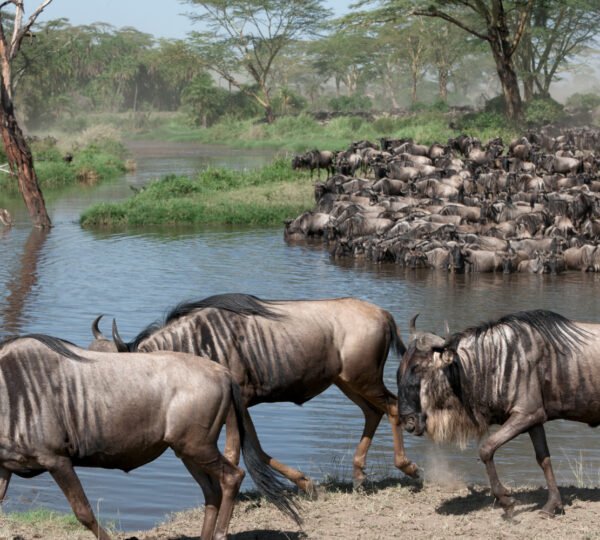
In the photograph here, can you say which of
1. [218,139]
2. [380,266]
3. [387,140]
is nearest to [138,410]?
[380,266]

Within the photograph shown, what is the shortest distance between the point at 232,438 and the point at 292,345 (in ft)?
4.28

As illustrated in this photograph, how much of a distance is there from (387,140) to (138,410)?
95.2ft

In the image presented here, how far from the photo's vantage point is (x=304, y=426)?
31.3 ft

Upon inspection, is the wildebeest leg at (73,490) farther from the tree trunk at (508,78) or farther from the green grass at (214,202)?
the tree trunk at (508,78)

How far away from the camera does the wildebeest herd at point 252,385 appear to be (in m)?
5.40

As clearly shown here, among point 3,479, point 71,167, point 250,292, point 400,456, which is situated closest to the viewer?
point 3,479

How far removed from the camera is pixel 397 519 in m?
6.34

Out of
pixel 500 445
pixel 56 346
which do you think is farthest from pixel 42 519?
pixel 500 445

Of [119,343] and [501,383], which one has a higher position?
[119,343]

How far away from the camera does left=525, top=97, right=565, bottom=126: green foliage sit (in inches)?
1903

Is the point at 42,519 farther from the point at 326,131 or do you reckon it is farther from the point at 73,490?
the point at 326,131

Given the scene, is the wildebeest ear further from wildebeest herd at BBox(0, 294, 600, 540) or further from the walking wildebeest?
the walking wildebeest

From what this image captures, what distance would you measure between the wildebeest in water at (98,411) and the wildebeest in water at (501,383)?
135cm

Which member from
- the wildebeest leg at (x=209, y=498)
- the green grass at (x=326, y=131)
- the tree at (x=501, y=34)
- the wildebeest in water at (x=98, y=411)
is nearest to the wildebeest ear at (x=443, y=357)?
the wildebeest in water at (x=98, y=411)
